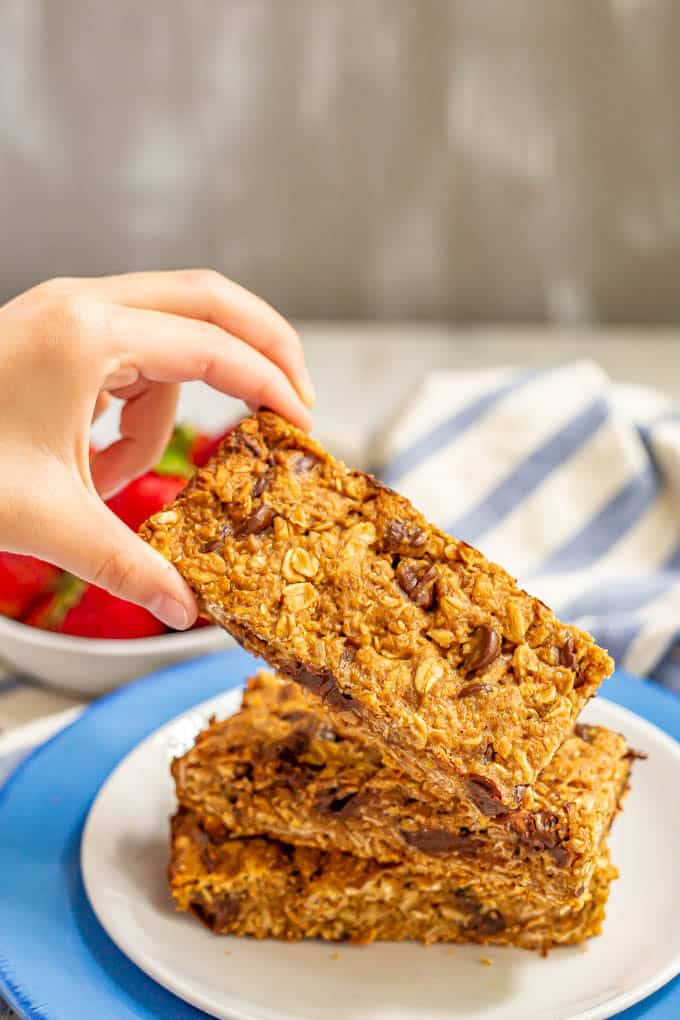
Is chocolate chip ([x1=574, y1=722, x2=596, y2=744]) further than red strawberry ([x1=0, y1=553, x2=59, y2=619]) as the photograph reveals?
No

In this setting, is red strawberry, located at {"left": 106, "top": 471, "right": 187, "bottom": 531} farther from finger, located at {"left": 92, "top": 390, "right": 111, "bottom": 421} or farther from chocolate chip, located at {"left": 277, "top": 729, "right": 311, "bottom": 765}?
chocolate chip, located at {"left": 277, "top": 729, "right": 311, "bottom": 765}

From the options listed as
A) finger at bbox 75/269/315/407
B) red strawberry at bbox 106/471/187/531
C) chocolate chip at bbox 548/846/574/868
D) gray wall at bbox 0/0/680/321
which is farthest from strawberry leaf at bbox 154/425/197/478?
gray wall at bbox 0/0/680/321

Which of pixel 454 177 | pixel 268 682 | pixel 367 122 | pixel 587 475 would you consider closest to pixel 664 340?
pixel 454 177

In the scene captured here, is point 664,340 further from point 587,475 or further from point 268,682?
point 268,682

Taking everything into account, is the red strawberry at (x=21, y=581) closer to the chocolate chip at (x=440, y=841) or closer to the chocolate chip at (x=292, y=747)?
the chocolate chip at (x=292, y=747)

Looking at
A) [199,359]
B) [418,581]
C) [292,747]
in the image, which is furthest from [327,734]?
[199,359]

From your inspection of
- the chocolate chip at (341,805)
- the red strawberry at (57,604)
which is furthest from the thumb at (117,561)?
the red strawberry at (57,604)

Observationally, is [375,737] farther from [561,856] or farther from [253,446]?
[253,446]
